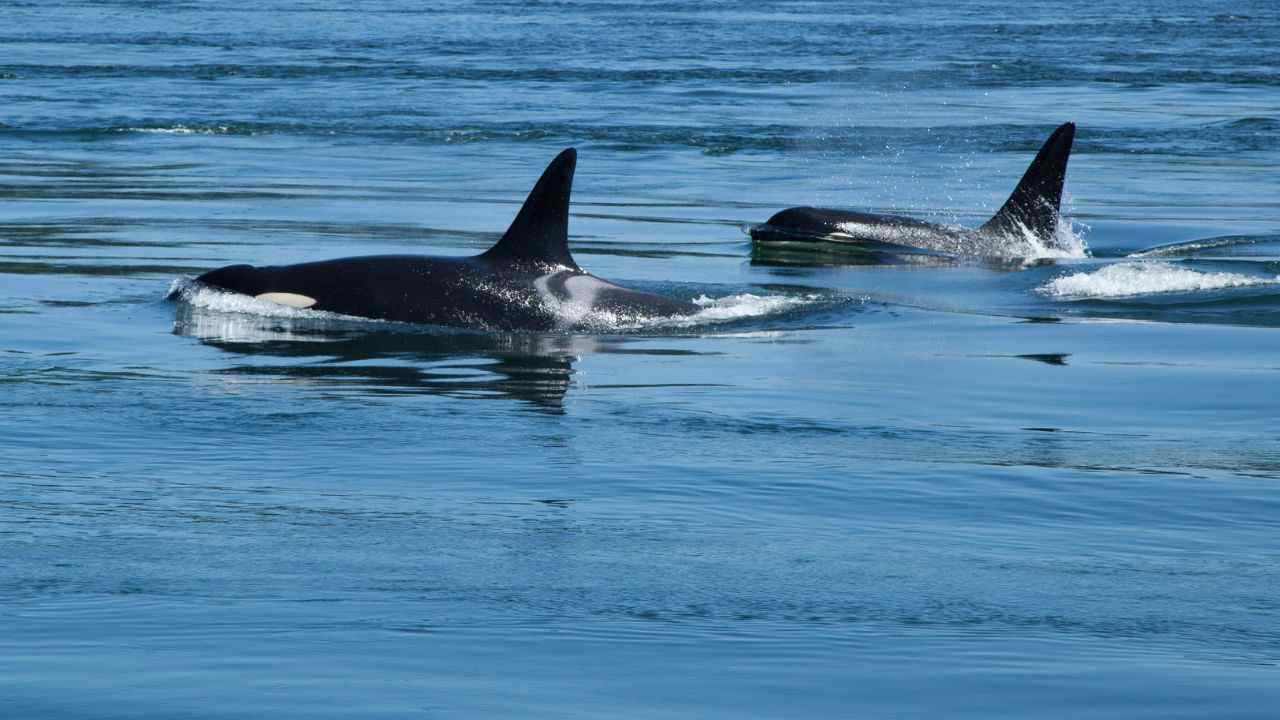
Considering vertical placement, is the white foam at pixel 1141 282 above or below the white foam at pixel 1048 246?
below

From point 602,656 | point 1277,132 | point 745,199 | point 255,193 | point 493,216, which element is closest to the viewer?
point 602,656

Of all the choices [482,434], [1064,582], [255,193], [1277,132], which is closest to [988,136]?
Result: [1277,132]

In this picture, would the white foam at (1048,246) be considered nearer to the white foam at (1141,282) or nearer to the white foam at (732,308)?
the white foam at (1141,282)

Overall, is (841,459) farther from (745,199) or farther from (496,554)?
(745,199)

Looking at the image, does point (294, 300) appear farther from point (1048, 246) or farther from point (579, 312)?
point (1048, 246)

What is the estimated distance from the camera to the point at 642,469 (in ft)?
27.6

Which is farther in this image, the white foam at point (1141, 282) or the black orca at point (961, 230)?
the black orca at point (961, 230)

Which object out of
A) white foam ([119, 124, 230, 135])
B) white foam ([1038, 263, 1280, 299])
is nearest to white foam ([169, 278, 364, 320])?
white foam ([1038, 263, 1280, 299])

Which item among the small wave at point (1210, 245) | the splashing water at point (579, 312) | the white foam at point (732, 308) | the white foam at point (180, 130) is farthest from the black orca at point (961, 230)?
the white foam at point (180, 130)

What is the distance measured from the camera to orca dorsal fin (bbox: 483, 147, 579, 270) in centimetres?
1236

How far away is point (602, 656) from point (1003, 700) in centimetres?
105

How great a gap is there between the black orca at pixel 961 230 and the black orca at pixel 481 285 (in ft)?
20.2

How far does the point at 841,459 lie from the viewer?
8703 mm

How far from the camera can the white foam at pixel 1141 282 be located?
15562mm
